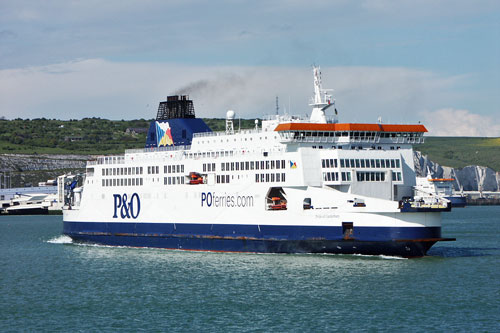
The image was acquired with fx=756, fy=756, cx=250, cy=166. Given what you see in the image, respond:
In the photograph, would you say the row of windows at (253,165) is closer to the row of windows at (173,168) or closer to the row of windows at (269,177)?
the row of windows at (269,177)

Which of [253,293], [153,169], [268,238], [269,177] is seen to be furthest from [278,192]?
[253,293]

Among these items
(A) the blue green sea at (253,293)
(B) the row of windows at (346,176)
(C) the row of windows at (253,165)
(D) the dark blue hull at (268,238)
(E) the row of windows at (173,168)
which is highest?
(E) the row of windows at (173,168)

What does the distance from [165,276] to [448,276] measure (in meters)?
14.6

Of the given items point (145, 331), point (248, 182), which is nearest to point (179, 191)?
point (248, 182)

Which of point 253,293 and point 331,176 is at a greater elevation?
point 331,176

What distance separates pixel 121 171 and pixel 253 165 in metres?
13.4

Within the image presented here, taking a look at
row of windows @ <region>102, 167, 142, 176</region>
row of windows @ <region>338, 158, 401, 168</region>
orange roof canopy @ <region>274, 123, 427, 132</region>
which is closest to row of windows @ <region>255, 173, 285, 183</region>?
orange roof canopy @ <region>274, 123, 427, 132</region>

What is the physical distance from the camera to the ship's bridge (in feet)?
150

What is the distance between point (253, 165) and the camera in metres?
47.0

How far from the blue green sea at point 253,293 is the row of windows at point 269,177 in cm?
463

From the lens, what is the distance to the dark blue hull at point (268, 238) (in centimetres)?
4103

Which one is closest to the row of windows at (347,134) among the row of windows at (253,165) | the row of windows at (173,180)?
the row of windows at (253,165)

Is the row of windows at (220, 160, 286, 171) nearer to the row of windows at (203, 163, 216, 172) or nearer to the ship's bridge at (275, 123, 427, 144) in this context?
the row of windows at (203, 163, 216, 172)

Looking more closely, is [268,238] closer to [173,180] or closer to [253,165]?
[253,165]
